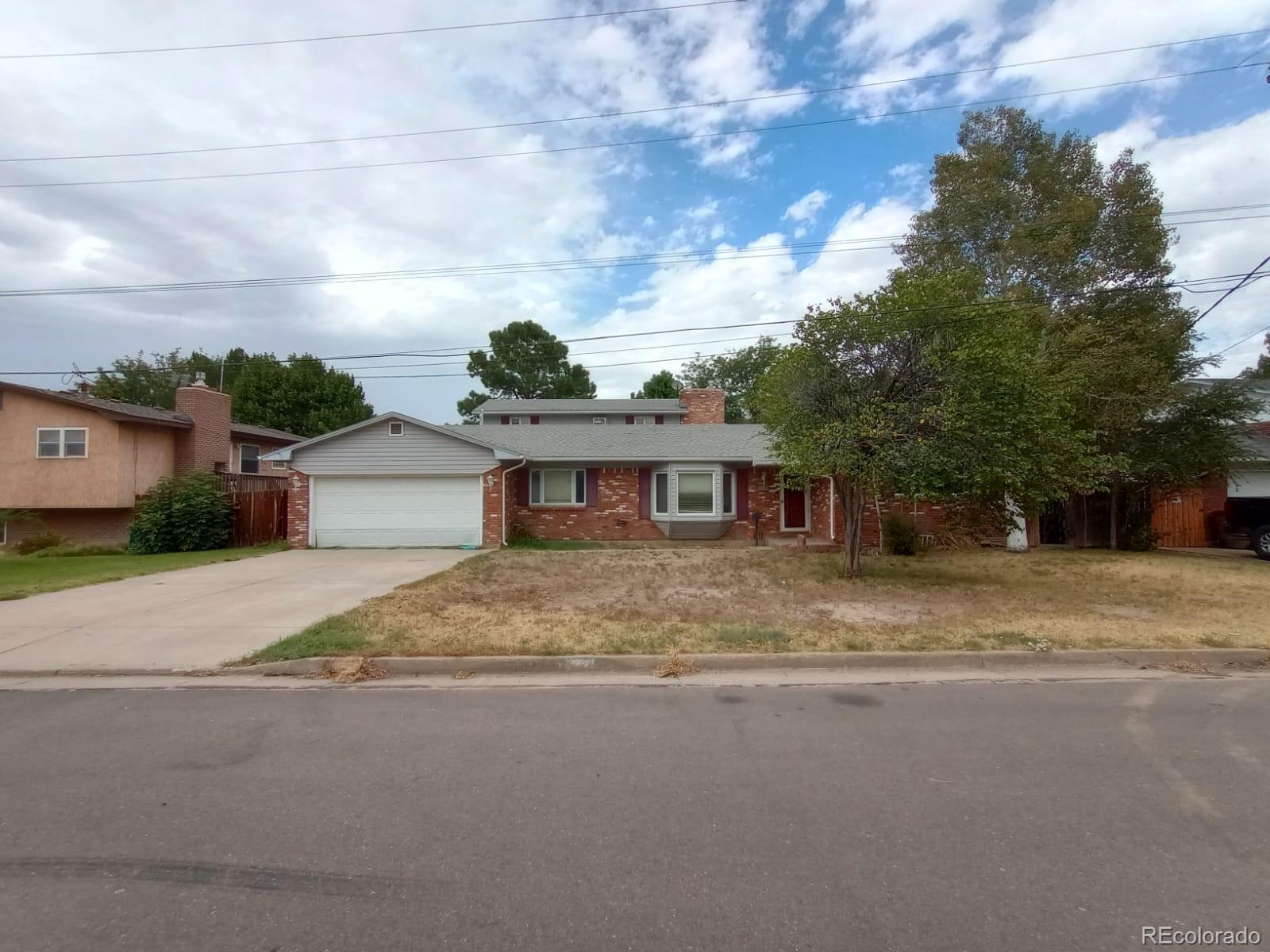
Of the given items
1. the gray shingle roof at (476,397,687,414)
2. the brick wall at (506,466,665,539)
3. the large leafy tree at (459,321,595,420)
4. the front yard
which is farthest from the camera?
the large leafy tree at (459,321,595,420)

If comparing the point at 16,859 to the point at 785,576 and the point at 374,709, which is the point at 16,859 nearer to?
the point at 374,709

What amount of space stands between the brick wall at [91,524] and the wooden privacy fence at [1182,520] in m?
31.0

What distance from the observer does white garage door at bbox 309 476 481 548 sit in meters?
18.8

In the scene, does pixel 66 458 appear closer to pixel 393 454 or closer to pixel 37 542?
pixel 37 542

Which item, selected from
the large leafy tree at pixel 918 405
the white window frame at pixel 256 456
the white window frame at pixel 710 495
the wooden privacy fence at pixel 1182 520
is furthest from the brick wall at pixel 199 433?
the wooden privacy fence at pixel 1182 520

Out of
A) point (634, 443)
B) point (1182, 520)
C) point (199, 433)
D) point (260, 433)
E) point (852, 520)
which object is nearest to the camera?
point (852, 520)

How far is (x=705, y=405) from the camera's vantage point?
29.5 m

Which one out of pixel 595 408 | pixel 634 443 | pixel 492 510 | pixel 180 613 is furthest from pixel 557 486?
pixel 595 408

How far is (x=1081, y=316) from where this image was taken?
63.1 feet

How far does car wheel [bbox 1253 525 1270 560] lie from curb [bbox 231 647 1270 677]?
1271 cm

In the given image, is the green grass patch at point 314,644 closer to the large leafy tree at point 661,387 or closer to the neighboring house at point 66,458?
the neighboring house at point 66,458

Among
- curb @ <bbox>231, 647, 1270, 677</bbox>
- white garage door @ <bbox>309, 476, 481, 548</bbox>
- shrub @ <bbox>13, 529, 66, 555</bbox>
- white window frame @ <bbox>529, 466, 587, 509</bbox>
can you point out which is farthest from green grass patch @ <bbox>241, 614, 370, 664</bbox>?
shrub @ <bbox>13, 529, 66, 555</bbox>

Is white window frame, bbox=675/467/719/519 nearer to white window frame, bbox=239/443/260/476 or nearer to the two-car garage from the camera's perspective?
the two-car garage

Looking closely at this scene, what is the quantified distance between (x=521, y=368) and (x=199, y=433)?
2952 centimetres
